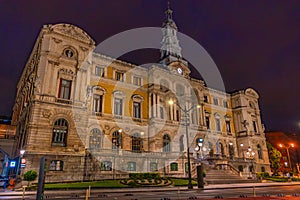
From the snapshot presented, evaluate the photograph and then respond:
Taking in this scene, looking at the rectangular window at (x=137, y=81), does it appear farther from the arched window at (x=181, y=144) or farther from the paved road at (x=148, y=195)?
the paved road at (x=148, y=195)

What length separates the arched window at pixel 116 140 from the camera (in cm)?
3438

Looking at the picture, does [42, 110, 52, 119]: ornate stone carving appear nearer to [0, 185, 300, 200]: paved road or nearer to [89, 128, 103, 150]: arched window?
[89, 128, 103, 150]: arched window

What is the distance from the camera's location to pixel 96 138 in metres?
32.9

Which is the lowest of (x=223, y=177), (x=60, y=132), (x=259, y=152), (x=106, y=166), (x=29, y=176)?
(x=223, y=177)

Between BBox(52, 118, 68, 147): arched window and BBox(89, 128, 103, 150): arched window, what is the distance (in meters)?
4.44

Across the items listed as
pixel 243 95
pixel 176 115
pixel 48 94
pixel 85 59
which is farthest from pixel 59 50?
pixel 243 95

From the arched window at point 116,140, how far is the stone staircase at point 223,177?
1384 centimetres

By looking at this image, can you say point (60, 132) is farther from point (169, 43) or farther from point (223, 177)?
point (169, 43)

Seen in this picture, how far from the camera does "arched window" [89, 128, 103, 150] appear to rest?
Answer: 32.4 meters

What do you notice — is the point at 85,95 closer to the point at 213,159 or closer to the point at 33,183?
the point at 33,183

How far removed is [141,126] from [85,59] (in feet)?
46.8

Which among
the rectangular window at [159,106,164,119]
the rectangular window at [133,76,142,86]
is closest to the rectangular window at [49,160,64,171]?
the rectangular window at [133,76,142,86]

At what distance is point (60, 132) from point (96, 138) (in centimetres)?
588

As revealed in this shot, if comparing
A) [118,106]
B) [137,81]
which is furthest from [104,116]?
[137,81]
